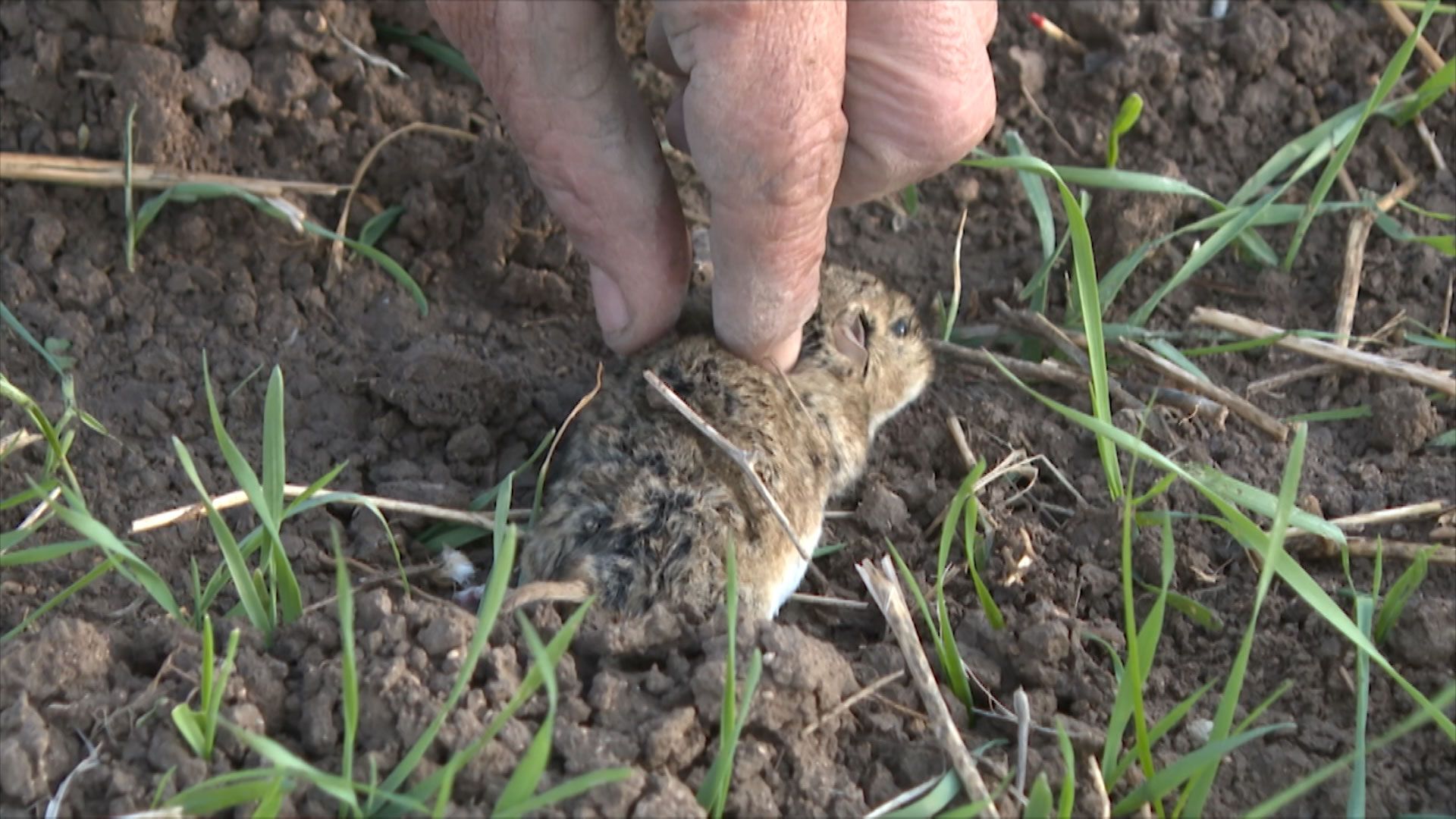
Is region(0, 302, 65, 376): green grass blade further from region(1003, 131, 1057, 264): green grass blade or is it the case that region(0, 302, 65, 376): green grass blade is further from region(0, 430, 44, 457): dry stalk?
region(1003, 131, 1057, 264): green grass blade

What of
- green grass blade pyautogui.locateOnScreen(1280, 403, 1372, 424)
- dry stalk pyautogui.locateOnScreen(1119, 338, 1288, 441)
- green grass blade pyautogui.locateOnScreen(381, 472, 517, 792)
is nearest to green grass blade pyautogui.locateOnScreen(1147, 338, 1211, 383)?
dry stalk pyautogui.locateOnScreen(1119, 338, 1288, 441)

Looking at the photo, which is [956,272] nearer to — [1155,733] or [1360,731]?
[1155,733]

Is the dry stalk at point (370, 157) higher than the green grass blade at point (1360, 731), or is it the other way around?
the dry stalk at point (370, 157)

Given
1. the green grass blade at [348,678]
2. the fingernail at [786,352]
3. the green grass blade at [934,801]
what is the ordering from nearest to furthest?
the green grass blade at [348,678] → the green grass blade at [934,801] → the fingernail at [786,352]

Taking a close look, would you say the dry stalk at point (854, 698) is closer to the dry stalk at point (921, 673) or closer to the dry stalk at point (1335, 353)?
the dry stalk at point (921, 673)

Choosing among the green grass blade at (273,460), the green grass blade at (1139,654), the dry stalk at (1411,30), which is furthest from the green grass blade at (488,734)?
the dry stalk at (1411,30)

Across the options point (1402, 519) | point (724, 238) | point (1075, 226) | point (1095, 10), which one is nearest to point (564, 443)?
point (724, 238)

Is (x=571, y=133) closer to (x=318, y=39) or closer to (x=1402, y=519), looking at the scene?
(x=318, y=39)
